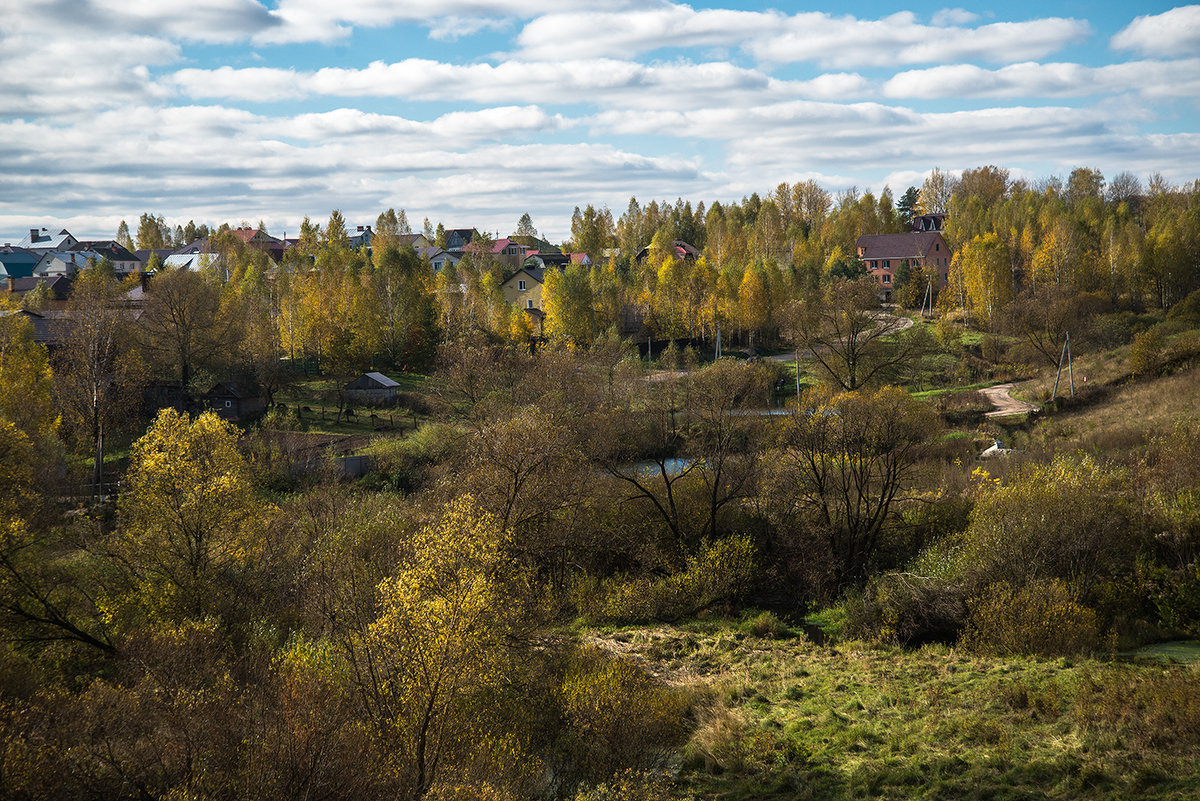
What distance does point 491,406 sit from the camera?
118 feet

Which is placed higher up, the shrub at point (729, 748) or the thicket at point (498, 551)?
the thicket at point (498, 551)

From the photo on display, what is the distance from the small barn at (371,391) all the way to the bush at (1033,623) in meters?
36.7

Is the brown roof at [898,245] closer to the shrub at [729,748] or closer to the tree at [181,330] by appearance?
the tree at [181,330]

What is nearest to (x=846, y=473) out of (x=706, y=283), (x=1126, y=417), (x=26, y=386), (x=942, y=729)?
(x=942, y=729)

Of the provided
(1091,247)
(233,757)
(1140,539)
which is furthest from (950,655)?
(1091,247)

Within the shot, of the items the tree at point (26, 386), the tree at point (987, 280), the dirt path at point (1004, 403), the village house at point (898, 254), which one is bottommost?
the dirt path at point (1004, 403)

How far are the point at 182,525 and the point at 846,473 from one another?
1935 centimetres

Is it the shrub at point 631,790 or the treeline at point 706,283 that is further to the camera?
the treeline at point 706,283

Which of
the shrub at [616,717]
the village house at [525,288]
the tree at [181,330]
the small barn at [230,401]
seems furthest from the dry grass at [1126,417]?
the village house at [525,288]

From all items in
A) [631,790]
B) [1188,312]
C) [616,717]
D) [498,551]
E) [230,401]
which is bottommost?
[616,717]

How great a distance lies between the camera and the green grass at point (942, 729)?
1275 cm

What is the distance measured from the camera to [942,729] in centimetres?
1491

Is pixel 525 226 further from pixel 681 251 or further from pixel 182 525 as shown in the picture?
pixel 182 525

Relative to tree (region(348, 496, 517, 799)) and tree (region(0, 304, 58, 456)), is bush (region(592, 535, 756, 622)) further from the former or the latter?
tree (region(0, 304, 58, 456))
